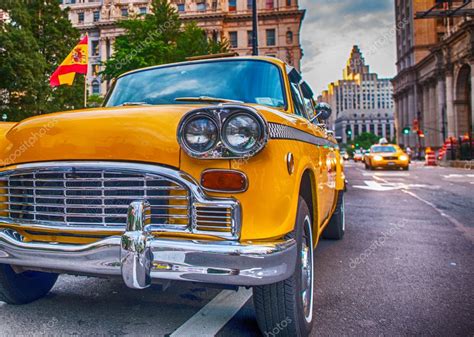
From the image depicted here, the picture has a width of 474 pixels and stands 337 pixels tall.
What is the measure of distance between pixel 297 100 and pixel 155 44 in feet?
70.7

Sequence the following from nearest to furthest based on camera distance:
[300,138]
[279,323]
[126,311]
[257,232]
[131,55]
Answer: [257,232]
[279,323]
[300,138]
[126,311]
[131,55]

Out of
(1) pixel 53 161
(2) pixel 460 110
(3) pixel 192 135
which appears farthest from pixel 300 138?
(2) pixel 460 110

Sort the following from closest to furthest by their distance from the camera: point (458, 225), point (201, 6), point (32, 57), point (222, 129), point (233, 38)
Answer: point (222, 129), point (458, 225), point (32, 57), point (201, 6), point (233, 38)

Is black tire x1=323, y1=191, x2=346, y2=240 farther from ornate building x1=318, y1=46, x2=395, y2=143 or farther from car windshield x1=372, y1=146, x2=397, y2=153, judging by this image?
ornate building x1=318, y1=46, x2=395, y2=143

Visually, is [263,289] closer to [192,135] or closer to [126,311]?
[192,135]

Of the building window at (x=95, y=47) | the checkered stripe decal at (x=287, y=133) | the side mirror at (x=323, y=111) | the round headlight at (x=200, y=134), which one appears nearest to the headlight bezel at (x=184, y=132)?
the round headlight at (x=200, y=134)

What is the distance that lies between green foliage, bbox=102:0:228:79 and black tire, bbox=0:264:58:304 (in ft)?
69.1

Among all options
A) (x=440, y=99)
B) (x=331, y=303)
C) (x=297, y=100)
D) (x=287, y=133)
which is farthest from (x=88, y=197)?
(x=440, y=99)

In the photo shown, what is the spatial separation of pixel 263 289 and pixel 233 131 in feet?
2.81

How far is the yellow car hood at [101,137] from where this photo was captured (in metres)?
2.20

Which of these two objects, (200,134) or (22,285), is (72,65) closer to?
(22,285)

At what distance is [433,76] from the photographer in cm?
6216

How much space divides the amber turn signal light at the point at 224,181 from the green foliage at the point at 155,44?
22.0 meters

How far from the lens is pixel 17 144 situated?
2.49 meters
